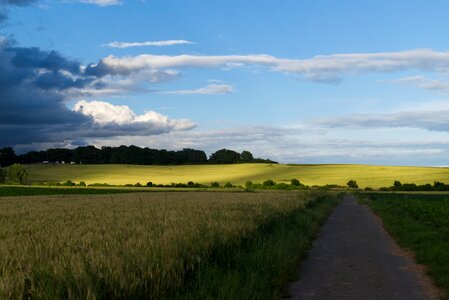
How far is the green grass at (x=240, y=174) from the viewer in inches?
3925

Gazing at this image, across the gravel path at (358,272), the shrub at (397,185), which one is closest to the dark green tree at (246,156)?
the shrub at (397,185)

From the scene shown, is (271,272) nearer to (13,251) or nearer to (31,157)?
(13,251)

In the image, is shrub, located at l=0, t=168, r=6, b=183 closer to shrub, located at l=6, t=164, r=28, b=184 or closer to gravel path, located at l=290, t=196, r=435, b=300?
shrub, located at l=6, t=164, r=28, b=184

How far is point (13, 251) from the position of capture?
8.80 metres

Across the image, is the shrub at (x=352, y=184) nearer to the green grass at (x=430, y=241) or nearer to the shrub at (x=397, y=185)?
the shrub at (x=397, y=185)

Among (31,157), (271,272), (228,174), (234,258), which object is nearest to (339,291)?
(271,272)

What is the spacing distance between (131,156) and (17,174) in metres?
38.8

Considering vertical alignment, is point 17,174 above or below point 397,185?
below

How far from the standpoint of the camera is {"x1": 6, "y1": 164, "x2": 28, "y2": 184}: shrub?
110 metres

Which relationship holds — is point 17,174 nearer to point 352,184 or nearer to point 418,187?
point 352,184

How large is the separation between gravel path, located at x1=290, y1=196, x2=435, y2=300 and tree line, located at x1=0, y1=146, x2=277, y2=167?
12548cm

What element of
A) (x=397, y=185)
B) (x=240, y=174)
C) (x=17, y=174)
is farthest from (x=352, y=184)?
(x=17, y=174)

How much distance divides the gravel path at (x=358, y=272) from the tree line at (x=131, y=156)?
412ft

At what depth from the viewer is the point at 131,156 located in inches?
5674
